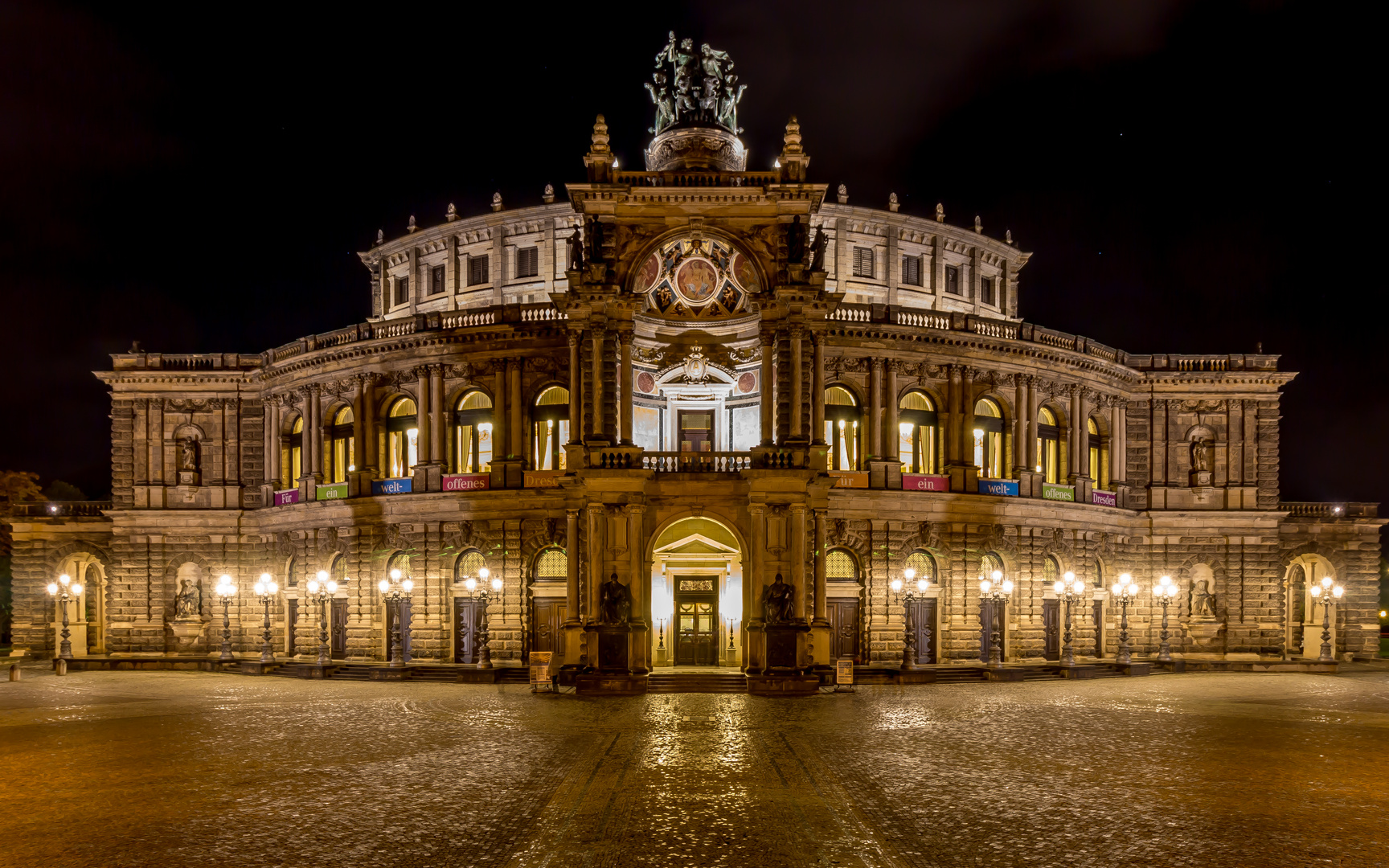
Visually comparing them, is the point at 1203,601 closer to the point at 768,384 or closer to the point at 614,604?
the point at 768,384

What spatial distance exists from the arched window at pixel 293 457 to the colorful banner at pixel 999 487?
31.5m

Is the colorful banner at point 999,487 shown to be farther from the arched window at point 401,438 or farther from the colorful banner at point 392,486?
the arched window at point 401,438

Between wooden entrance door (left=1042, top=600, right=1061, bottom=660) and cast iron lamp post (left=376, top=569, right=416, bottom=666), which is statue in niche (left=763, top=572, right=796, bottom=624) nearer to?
cast iron lamp post (left=376, top=569, right=416, bottom=666)

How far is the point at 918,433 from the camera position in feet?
153

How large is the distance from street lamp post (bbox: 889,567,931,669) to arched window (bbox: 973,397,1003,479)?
19.9 ft

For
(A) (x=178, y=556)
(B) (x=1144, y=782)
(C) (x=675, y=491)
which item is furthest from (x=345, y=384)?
(B) (x=1144, y=782)

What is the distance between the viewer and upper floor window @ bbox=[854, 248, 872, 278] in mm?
53250

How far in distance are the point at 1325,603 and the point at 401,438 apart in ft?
138

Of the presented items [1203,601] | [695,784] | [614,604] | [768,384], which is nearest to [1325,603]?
[1203,601]

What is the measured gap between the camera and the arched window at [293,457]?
5119 cm

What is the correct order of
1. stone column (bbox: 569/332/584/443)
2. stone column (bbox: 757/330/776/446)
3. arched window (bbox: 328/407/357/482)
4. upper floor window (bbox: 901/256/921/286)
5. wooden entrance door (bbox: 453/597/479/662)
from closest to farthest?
stone column (bbox: 757/330/776/446) < stone column (bbox: 569/332/584/443) < wooden entrance door (bbox: 453/597/479/662) < arched window (bbox: 328/407/357/482) < upper floor window (bbox: 901/256/921/286)

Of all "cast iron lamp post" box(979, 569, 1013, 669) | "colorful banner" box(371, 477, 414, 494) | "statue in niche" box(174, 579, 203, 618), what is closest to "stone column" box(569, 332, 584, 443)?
"colorful banner" box(371, 477, 414, 494)

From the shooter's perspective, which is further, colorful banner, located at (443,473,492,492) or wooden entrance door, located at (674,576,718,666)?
colorful banner, located at (443,473,492,492)

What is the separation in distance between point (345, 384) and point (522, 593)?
1316 cm
